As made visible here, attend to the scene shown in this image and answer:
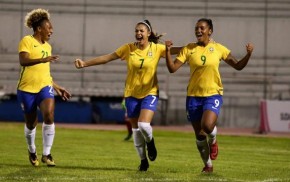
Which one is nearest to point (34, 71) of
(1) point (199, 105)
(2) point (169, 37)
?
(1) point (199, 105)

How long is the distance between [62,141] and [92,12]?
16.7 metres

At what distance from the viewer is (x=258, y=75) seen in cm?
3791

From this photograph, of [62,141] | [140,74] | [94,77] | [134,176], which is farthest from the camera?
[94,77]

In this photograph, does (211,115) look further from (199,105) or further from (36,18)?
(36,18)

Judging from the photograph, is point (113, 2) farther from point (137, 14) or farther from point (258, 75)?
point (258, 75)

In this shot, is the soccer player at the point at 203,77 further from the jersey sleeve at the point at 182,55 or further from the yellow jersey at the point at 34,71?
the yellow jersey at the point at 34,71

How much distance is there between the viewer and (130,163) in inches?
573

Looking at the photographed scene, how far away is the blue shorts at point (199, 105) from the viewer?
1233cm

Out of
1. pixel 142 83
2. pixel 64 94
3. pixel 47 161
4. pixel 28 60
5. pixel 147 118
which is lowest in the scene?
pixel 47 161

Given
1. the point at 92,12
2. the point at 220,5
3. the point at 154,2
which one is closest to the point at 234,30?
the point at 220,5

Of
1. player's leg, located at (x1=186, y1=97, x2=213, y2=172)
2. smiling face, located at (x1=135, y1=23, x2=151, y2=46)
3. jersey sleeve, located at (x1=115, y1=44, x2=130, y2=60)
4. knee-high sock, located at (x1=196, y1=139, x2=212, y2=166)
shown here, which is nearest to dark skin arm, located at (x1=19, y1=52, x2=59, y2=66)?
jersey sleeve, located at (x1=115, y1=44, x2=130, y2=60)

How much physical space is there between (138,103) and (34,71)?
1.82 meters

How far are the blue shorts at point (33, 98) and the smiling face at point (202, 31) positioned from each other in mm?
2628

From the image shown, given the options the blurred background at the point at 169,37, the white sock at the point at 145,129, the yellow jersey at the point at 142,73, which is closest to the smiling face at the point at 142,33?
the yellow jersey at the point at 142,73
